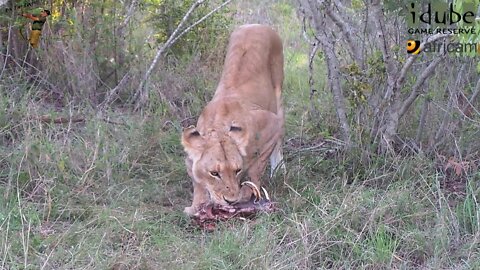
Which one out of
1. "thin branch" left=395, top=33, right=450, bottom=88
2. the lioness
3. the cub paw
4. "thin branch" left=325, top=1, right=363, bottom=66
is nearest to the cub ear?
the lioness

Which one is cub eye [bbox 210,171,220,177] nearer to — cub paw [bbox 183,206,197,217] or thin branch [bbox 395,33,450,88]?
cub paw [bbox 183,206,197,217]

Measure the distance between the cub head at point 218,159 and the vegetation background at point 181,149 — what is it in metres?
0.24

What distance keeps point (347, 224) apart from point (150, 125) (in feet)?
7.01

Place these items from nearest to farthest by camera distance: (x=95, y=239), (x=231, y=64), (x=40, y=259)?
1. (x=40, y=259)
2. (x=95, y=239)
3. (x=231, y=64)

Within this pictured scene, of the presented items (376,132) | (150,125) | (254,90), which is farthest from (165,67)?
(376,132)

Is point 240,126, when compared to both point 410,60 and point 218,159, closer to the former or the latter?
point 218,159

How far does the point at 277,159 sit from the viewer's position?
581 centimetres

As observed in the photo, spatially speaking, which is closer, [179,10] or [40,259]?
[40,259]

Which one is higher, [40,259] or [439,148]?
[40,259]

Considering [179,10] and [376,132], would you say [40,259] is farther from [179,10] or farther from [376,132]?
[179,10]

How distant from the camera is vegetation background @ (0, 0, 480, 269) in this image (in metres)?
4.39

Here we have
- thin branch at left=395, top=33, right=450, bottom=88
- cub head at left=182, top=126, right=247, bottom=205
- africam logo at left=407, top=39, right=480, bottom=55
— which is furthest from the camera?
africam logo at left=407, top=39, right=480, bottom=55

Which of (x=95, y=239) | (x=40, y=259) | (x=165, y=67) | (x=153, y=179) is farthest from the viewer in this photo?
(x=165, y=67)

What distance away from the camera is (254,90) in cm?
584
